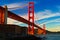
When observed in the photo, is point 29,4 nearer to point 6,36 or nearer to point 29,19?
point 29,19

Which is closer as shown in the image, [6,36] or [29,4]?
[6,36]

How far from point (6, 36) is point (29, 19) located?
61.8 ft

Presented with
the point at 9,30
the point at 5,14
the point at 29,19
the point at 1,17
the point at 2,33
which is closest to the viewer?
the point at 2,33

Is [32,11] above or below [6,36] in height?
above

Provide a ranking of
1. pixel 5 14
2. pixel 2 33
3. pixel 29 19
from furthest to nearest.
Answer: pixel 29 19, pixel 5 14, pixel 2 33

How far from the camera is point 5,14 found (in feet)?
92.8

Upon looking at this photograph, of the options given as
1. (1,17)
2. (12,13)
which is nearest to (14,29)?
(1,17)

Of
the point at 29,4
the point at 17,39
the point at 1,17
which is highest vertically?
the point at 29,4

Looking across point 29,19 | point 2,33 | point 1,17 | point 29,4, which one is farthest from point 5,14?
point 29,4

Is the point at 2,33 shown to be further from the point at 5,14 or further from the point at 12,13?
the point at 12,13

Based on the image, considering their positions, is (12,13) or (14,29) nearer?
(14,29)

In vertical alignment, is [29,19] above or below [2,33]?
above

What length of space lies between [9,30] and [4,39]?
1906 mm

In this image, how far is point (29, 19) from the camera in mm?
41531
